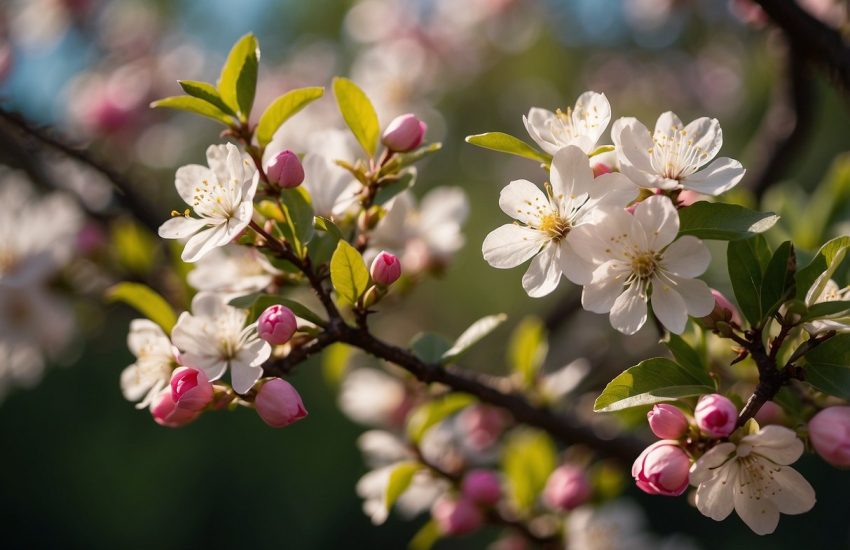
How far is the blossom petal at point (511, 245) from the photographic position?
934 mm

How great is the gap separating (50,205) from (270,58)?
3418 mm

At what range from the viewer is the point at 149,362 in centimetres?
106

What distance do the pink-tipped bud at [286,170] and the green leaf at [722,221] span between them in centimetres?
44

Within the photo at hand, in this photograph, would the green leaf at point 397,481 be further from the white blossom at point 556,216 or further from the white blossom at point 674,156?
the white blossom at point 674,156

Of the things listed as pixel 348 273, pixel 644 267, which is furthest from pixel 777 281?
pixel 348 273

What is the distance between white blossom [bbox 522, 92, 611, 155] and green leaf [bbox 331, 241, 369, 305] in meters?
0.24

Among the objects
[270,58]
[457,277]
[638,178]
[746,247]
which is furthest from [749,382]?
[270,58]

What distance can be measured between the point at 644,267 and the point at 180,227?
21.1 inches

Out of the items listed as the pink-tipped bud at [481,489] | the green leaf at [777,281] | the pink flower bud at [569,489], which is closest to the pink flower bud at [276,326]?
the green leaf at [777,281]

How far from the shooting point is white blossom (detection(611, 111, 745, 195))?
848mm

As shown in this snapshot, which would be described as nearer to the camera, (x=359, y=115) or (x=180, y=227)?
(x=180, y=227)

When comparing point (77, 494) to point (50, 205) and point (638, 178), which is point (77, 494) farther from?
point (638, 178)

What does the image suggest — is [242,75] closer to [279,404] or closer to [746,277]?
[279,404]

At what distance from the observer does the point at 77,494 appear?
187 inches
